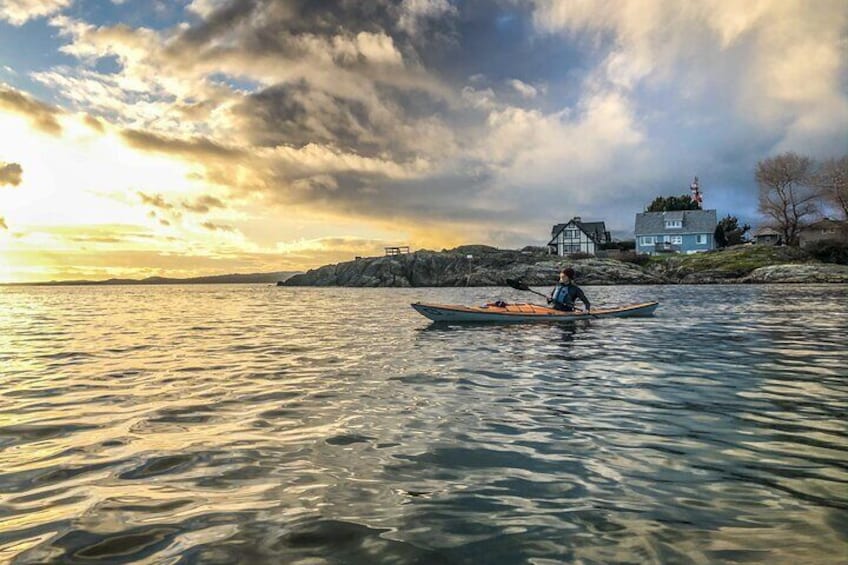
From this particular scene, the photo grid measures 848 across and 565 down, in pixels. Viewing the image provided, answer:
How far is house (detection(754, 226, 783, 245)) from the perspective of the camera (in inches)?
3440

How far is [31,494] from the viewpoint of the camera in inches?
192

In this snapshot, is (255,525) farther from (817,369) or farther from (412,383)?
(817,369)

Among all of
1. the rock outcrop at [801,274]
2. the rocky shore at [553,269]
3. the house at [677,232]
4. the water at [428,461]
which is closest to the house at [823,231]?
the rocky shore at [553,269]

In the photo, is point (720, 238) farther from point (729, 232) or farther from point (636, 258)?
point (636, 258)

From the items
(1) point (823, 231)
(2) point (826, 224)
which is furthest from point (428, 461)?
(1) point (823, 231)

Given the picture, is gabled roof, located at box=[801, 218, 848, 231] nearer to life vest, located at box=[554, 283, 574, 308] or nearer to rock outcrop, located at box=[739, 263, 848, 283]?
rock outcrop, located at box=[739, 263, 848, 283]

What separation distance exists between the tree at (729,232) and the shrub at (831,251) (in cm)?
2410

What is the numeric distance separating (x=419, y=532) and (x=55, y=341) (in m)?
19.2

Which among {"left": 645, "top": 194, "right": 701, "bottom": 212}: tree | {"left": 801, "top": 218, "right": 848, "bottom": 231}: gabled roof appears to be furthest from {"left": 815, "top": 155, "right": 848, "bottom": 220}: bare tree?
{"left": 645, "top": 194, "right": 701, "bottom": 212}: tree

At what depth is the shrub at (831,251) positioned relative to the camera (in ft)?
234

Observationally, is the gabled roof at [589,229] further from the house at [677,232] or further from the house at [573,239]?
the house at [677,232]

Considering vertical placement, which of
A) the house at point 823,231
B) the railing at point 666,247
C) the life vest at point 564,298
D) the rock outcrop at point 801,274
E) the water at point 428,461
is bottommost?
the water at point 428,461

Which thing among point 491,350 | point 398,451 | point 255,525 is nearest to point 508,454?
point 398,451

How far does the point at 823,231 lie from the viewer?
7912 cm
